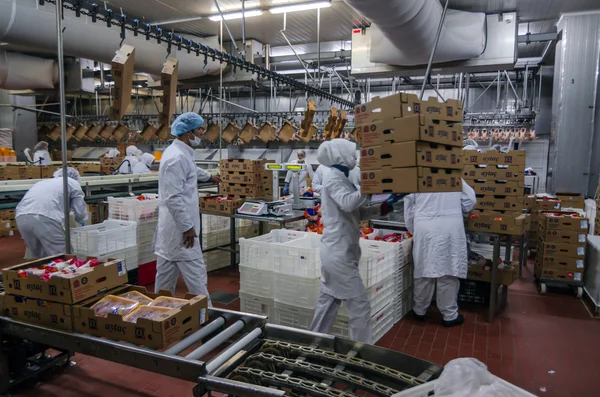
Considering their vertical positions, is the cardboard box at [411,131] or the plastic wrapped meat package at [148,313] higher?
the cardboard box at [411,131]

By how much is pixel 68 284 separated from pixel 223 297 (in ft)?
7.68

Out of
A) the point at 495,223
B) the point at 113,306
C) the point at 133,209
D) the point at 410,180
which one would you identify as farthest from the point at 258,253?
the point at 495,223

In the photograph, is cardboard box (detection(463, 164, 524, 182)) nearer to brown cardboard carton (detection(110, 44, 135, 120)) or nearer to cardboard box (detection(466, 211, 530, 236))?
cardboard box (detection(466, 211, 530, 236))

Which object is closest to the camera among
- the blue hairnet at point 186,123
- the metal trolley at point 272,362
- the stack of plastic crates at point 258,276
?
the metal trolley at point 272,362

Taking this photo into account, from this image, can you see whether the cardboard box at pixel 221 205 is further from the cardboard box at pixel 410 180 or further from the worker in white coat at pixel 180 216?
the cardboard box at pixel 410 180

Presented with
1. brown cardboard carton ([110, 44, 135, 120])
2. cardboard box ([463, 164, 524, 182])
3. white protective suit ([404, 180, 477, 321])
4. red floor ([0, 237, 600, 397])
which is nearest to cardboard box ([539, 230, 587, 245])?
red floor ([0, 237, 600, 397])

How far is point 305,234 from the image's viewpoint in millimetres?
3723

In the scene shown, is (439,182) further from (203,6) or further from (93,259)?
(203,6)

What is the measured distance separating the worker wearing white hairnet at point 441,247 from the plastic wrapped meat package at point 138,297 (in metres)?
2.33

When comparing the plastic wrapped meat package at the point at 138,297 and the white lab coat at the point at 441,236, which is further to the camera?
the white lab coat at the point at 441,236

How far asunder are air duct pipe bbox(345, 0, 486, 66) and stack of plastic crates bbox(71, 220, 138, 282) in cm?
305

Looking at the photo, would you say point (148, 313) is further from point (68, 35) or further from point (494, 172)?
point (68, 35)

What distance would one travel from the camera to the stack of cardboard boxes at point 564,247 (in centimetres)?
423

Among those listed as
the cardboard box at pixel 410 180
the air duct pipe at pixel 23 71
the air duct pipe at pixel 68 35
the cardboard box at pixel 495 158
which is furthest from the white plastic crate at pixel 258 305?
the air duct pipe at pixel 23 71
